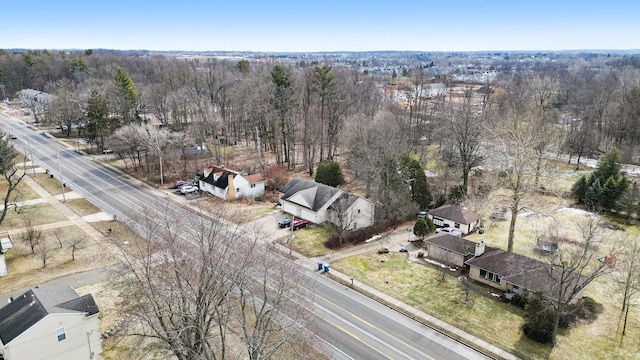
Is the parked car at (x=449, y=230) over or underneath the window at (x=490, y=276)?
underneath

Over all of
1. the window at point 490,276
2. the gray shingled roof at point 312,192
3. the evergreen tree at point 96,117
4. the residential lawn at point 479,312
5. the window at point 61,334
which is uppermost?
the evergreen tree at point 96,117

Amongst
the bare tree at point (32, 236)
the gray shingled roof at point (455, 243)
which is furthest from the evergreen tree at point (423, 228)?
the bare tree at point (32, 236)

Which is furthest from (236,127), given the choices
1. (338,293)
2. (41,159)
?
(338,293)

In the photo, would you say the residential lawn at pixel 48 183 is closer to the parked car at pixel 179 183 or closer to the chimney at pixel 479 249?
the parked car at pixel 179 183

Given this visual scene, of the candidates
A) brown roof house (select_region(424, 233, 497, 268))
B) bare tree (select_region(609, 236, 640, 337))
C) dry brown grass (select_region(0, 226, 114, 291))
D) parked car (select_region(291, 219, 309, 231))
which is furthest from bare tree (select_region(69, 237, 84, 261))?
bare tree (select_region(609, 236, 640, 337))

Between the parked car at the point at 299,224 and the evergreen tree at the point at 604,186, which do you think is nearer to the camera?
the parked car at the point at 299,224

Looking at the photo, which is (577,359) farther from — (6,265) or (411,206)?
(6,265)
